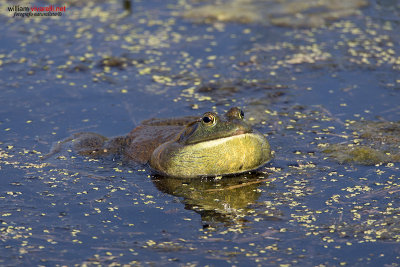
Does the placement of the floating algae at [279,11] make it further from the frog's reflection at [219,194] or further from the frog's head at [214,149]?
the frog's reflection at [219,194]

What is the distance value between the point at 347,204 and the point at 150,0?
25.2 ft

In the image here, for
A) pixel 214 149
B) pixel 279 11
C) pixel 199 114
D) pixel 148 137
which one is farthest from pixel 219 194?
pixel 279 11

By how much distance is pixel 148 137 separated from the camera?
24.0 feet

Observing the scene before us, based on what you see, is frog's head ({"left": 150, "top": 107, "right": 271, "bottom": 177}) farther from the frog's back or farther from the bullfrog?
the frog's back

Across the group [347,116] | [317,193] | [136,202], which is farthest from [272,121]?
[136,202]

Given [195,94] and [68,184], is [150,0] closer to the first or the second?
[195,94]

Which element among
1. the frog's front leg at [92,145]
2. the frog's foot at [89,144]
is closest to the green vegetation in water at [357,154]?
the frog's front leg at [92,145]

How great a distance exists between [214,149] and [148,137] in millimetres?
1059

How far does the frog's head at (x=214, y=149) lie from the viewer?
6.45 metres

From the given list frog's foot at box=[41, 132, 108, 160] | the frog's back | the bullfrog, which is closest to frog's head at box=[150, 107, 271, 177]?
the bullfrog

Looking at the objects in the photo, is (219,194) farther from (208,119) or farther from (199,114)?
(199,114)

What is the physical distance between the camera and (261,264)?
511cm

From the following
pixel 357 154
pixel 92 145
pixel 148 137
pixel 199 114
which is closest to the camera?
pixel 357 154

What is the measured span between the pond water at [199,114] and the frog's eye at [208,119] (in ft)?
2.06
